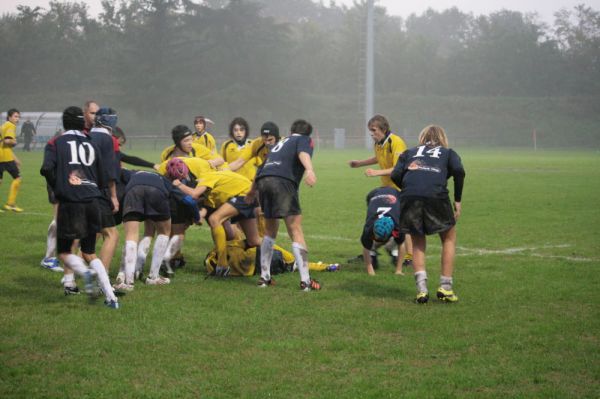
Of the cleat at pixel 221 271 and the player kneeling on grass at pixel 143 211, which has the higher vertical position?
the player kneeling on grass at pixel 143 211

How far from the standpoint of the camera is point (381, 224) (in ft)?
32.7

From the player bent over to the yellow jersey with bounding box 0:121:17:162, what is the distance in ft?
32.7

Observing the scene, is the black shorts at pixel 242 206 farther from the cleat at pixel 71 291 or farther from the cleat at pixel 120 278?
the cleat at pixel 71 291

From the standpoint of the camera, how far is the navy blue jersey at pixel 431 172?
873 centimetres

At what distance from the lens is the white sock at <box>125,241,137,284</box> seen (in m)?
9.34

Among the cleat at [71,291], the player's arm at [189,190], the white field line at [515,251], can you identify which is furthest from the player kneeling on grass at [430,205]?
the cleat at [71,291]

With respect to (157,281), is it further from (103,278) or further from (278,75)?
(278,75)

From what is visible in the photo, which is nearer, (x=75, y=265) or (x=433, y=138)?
(x=75, y=265)

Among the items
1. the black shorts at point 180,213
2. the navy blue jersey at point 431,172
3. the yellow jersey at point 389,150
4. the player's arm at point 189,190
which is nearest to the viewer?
the navy blue jersey at point 431,172

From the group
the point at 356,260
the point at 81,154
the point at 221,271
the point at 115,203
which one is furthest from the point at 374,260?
the point at 81,154

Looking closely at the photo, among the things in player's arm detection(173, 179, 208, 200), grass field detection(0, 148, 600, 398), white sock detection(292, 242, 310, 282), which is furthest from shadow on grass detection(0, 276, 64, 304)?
white sock detection(292, 242, 310, 282)

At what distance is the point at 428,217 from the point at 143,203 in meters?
3.15

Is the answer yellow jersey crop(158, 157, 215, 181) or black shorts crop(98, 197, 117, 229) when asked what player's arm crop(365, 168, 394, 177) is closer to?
yellow jersey crop(158, 157, 215, 181)

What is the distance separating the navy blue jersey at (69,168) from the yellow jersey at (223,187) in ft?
6.72
